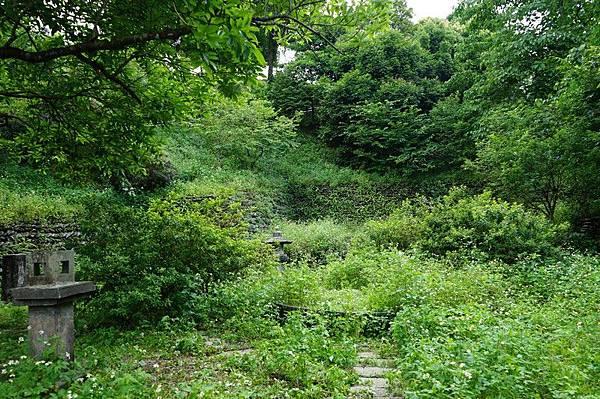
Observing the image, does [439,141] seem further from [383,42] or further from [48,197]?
[48,197]

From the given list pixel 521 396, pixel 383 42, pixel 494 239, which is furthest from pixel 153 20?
pixel 383 42

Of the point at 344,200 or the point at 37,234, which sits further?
the point at 344,200

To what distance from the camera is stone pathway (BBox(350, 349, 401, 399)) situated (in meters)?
3.17

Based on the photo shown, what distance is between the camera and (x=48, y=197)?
10.1m

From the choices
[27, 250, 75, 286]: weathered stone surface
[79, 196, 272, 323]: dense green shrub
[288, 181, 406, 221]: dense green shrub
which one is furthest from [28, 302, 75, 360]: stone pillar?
[288, 181, 406, 221]: dense green shrub

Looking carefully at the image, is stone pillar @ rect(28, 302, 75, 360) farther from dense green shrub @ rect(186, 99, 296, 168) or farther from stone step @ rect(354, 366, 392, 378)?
dense green shrub @ rect(186, 99, 296, 168)

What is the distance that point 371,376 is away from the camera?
3.64 metres

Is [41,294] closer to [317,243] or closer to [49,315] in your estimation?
[49,315]

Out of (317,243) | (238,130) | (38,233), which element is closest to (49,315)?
(38,233)

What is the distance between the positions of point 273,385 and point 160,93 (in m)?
3.42

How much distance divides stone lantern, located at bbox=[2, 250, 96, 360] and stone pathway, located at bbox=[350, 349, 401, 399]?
2272 millimetres

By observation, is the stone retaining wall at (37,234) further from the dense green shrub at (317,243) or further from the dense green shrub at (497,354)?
the dense green shrub at (497,354)

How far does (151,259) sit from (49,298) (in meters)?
2.11

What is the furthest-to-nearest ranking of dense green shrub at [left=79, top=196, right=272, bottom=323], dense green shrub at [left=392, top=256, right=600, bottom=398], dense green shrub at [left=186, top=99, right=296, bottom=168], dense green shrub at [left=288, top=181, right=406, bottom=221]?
1. dense green shrub at [left=288, top=181, right=406, bottom=221]
2. dense green shrub at [left=186, top=99, right=296, bottom=168]
3. dense green shrub at [left=79, top=196, right=272, bottom=323]
4. dense green shrub at [left=392, top=256, right=600, bottom=398]
